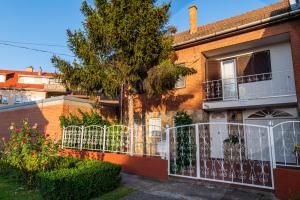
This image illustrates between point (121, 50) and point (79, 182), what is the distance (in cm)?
547

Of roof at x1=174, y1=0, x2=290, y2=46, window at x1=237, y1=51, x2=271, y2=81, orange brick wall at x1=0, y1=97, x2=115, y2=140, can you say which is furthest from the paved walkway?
roof at x1=174, y1=0, x2=290, y2=46

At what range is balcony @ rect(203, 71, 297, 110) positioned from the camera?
9898mm

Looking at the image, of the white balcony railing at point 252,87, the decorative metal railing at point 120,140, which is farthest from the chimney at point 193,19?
the decorative metal railing at point 120,140

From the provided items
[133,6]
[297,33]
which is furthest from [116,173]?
[297,33]

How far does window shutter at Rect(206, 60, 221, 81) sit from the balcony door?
0.29 metres

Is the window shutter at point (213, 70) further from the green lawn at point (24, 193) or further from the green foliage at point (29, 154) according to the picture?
the green foliage at point (29, 154)

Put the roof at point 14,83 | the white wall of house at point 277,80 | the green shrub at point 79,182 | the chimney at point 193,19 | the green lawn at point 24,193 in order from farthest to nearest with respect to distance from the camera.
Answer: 1. the roof at point 14,83
2. the chimney at point 193,19
3. the white wall of house at point 277,80
4. the green lawn at point 24,193
5. the green shrub at point 79,182

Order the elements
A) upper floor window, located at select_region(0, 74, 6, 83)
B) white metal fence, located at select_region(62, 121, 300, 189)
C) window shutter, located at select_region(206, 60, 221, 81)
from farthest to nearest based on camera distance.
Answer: upper floor window, located at select_region(0, 74, 6, 83) → window shutter, located at select_region(206, 60, 221, 81) → white metal fence, located at select_region(62, 121, 300, 189)

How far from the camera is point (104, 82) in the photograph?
9.15 metres

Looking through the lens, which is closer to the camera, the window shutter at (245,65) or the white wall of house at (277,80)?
the white wall of house at (277,80)

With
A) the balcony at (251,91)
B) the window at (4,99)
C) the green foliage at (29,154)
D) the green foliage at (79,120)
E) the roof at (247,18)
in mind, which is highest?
the roof at (247,18)

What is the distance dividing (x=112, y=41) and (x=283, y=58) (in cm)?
833

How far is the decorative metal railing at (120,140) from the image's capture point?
8.57 m

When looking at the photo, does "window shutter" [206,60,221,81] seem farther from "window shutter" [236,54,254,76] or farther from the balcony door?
"window shutter" [236,54,254,76]
